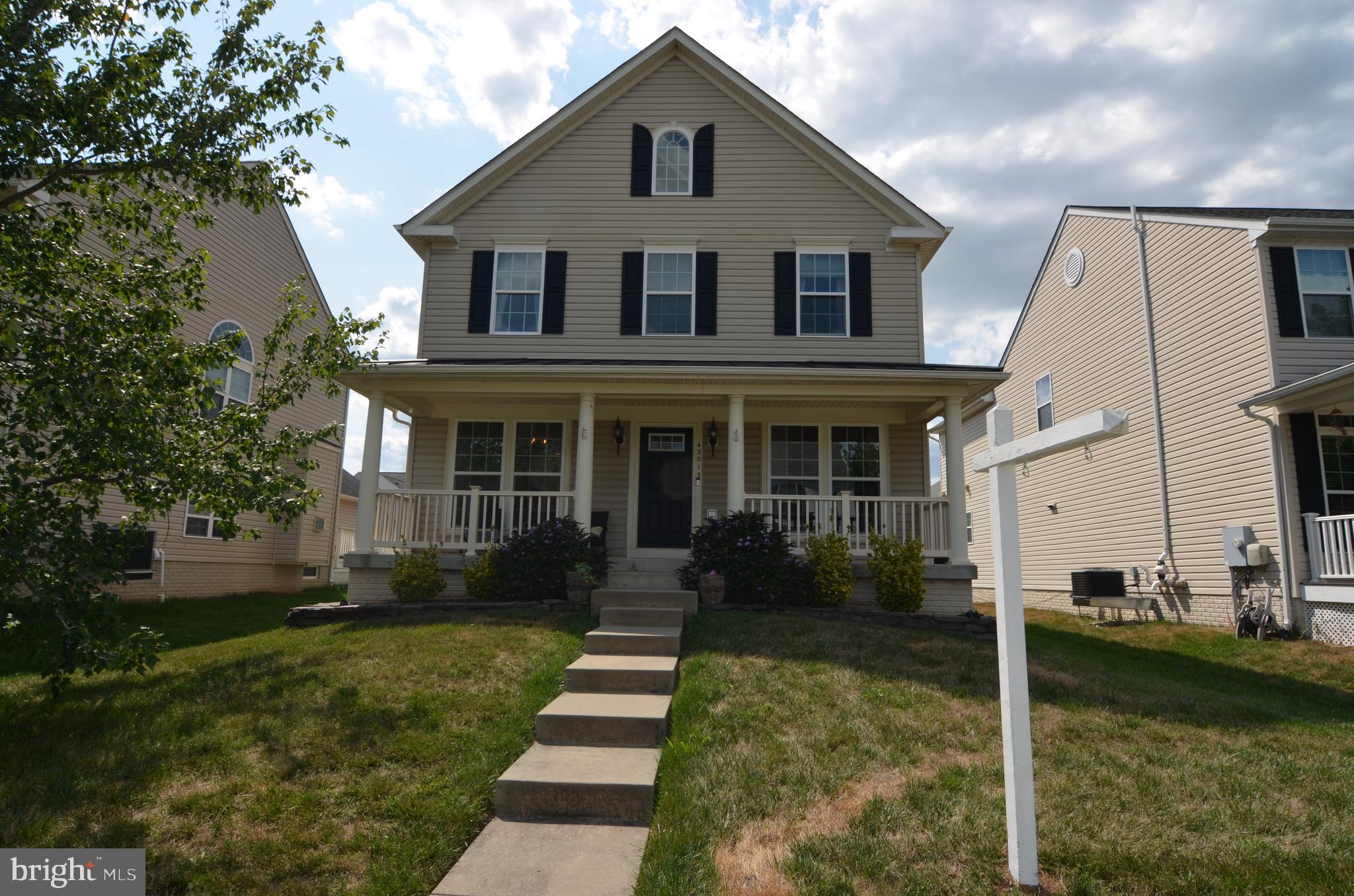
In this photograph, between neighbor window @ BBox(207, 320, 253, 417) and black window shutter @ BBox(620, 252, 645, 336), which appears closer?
black window shutter @ BBox(620, 252, 645, 336)

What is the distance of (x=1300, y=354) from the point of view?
36.3 ft

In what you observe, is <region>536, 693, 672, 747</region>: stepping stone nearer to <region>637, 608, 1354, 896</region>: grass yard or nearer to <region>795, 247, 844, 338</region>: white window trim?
<region>637, 608, 1354, 896</region>: grass yard

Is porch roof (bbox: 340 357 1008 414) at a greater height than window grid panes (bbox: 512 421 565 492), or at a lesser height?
greater

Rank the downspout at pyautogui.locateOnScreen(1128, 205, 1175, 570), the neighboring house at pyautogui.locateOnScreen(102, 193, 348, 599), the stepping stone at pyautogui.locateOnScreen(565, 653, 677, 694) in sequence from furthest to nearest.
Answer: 1. the neighboring house at pyautogui.locateOnScreen(102, 193, 348, 599)
2. the downspout at pyautogui.locateOnScreen(1128, 205, 1175, 570)
3. the stepping stone at pyautogui.locateOnScreen(565, 653, 677, 694)

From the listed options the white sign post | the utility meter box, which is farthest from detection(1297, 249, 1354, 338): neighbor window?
the white sign post

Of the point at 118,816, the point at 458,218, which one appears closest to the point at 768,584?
the point at 118,816

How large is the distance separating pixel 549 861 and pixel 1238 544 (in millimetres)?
11517

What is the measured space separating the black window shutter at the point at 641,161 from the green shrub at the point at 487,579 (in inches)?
249

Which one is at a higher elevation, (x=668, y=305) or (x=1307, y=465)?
(x=668, y=305)

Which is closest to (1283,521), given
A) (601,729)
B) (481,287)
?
(601,729)

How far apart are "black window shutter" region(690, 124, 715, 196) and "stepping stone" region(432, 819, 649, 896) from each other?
33.8 feet

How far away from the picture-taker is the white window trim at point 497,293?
476 inches

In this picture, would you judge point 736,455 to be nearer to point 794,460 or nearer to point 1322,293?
point 794,460

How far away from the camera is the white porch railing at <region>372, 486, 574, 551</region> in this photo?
10.3m
